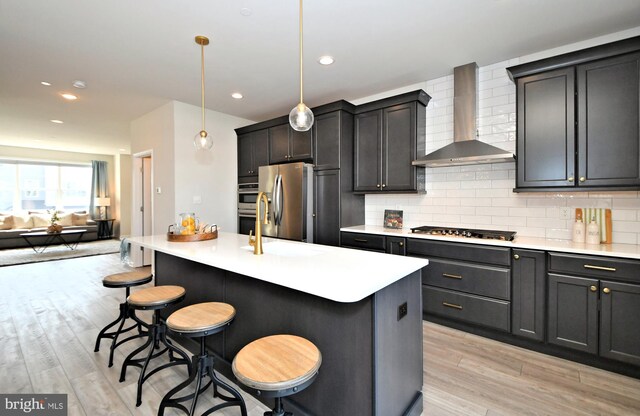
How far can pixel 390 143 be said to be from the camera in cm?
361

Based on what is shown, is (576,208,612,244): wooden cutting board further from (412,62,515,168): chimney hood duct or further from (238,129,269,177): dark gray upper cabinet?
(238,129,269,177): dark gray upper cabinet

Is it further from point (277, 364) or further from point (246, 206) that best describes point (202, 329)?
point (246, 206)

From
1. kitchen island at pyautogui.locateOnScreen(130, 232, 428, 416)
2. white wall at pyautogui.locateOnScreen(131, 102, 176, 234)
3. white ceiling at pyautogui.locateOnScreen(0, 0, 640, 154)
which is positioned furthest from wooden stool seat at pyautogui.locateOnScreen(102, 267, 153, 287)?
white ceiling at pyautogui.locateOnScreen(0, 0, 640, 154)

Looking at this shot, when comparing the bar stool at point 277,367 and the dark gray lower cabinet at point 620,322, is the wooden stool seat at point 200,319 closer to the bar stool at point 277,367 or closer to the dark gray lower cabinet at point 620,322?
the bar stool at point 277,367

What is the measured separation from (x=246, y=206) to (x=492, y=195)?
3.59 meters

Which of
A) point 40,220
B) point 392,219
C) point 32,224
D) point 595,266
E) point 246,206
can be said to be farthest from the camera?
point 40,220

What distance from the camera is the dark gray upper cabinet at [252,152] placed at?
472 cm

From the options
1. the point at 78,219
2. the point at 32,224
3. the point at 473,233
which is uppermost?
the point at 473,233

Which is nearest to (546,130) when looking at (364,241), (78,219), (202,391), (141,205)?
(364,241)

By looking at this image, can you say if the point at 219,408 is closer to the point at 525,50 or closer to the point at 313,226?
the point at 313,226

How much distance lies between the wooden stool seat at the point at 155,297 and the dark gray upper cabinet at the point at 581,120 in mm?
3067

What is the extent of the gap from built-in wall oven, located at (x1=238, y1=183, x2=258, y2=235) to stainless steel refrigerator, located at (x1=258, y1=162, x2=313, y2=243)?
2.08 ft

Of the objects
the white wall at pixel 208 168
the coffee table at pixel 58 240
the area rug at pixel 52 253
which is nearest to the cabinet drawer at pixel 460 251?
the white wall at pixel 208 168

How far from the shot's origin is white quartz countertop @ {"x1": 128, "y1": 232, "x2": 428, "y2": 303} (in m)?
1.26
